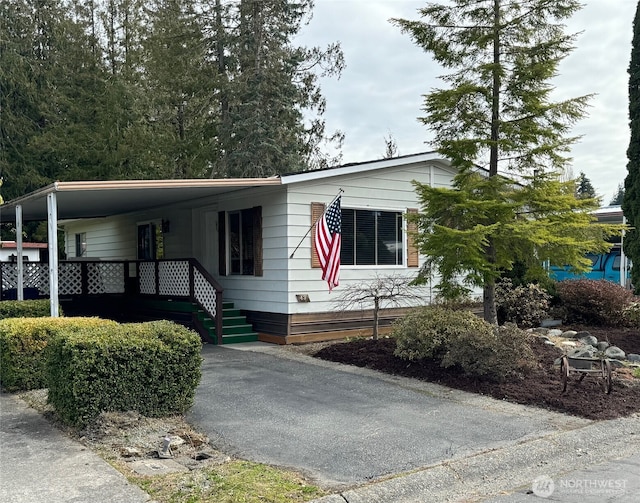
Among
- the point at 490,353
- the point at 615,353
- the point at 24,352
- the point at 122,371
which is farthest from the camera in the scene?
the point at 615,353

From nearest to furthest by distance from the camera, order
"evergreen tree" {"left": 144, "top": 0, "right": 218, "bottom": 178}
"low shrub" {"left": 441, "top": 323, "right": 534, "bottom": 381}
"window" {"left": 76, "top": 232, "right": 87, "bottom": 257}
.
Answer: "low shrub" {"left": 441, "top": 323, "right": 534, "bottom": 381} < "window" {"left": 76, "top": 232, "right": 87, "bottom": 257} < "evergreen tree" {"left": 144, "top": 0, "right": 218, "bottom": 178}

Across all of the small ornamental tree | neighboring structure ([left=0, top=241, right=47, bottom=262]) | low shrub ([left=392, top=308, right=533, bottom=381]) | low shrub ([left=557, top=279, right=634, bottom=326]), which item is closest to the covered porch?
the small ornamental tree

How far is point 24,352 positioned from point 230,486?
4.47 meters

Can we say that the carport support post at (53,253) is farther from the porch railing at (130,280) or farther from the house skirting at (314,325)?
the house skirting at (314,325)

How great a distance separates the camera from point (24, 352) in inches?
299

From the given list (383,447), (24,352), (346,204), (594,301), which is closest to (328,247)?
(346,204)

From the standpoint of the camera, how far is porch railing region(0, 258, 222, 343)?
41.8 ft

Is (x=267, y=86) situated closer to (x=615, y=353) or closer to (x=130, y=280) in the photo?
(x=130, y=280)

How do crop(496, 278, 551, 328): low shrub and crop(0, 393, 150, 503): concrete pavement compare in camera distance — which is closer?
crop(0, 393, 150, 503): concrete pavement

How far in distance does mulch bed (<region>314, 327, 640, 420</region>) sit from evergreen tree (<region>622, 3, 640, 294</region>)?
3.26 meters

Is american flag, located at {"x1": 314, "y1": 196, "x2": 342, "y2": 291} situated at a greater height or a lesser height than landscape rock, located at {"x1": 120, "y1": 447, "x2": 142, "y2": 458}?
greater

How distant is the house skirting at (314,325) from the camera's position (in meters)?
11.8

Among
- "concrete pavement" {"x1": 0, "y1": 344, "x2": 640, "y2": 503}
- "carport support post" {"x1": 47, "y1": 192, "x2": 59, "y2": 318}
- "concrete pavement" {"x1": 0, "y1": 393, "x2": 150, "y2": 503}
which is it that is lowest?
"concrete pavement" {"x1": 0, "y1": 344, "x2": 640, "y2": 503}

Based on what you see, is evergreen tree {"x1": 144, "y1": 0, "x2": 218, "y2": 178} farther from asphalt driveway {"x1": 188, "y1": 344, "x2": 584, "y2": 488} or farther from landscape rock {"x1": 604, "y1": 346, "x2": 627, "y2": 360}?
landscape rock {"x1": 604, "y1": 346, "x2": 627, "y2": 360}
